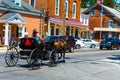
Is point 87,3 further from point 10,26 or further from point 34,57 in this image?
point 34,57

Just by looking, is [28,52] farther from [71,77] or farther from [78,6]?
[78,6]

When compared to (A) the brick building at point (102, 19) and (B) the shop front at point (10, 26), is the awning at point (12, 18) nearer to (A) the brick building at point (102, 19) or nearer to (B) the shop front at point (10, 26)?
(B) the shop front at point (10, 26)

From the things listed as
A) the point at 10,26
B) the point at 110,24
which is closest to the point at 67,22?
the point at 10,26

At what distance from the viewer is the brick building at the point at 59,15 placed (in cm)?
5466

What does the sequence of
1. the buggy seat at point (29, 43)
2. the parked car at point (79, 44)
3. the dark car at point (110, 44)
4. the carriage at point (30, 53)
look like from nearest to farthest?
the carriage at point (30, 53) → the buggy seat at point (29, 43) → the dark car at point (110, 44) → the parked car at point (79, 44)

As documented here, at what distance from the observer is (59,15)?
5862 cm

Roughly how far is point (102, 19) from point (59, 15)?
90.2ft

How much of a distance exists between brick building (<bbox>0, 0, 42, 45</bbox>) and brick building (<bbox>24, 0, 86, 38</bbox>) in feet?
11.9

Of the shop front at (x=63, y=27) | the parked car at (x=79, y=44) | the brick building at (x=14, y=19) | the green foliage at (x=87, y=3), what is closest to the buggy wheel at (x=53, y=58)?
the brick building at (x=14, y=19)

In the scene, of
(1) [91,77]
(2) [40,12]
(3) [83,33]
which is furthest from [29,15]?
(1) [91,77]

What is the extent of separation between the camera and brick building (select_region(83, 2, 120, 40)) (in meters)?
83.7

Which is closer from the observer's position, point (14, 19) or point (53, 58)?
point (53, 58)

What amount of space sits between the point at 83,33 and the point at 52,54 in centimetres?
5376

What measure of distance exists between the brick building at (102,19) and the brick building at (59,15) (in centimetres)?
1784
